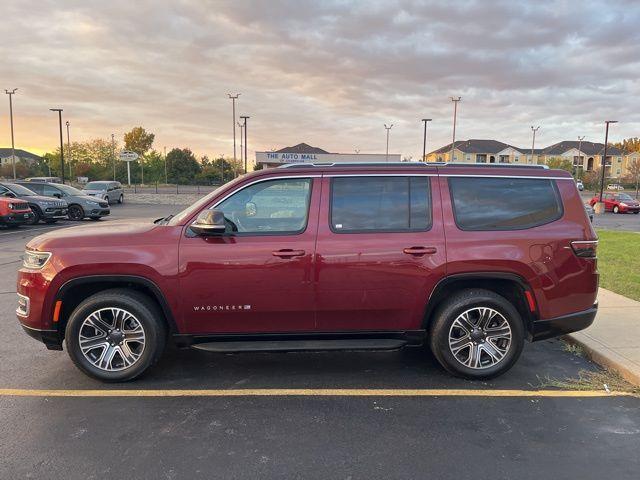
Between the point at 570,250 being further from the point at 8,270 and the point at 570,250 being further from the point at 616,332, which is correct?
the point at 8,270

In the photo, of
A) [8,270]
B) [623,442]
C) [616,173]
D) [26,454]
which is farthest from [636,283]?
[616,173]

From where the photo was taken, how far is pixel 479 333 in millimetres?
4191

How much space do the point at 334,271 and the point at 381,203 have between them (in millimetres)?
737

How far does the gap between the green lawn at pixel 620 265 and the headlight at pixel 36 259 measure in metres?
7.31

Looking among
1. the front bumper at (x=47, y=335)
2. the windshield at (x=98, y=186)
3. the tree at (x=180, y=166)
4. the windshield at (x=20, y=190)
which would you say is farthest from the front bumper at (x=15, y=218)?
the tree at (x=180, y=166)

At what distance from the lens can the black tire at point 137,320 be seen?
397cm

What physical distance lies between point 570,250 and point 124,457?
3.84 metres

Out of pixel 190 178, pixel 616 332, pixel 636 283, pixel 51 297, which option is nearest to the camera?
pixel 51 297

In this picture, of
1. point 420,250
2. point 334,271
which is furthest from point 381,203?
point 334,271

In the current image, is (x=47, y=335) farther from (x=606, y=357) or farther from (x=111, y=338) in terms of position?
(x=606, y=357)

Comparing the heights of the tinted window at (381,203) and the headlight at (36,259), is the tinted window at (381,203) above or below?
above

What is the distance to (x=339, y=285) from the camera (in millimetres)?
3979

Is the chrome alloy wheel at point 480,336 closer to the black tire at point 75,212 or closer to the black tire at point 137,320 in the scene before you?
the black tire at point 137,320

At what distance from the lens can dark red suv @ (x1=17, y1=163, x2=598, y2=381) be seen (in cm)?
394
